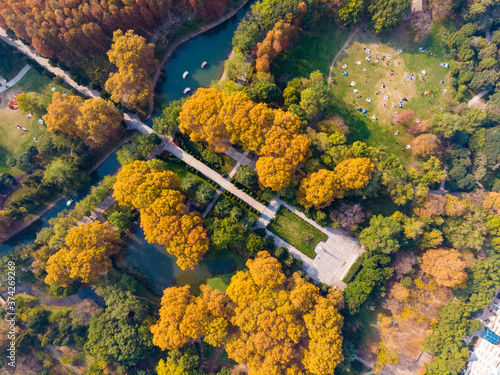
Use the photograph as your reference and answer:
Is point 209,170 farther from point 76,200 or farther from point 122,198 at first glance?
point 76,200

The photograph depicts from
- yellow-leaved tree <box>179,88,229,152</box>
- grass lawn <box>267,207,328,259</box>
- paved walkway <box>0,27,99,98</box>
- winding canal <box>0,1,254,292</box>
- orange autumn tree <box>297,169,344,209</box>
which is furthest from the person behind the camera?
paved walkway <box>0,27,99,98</box>

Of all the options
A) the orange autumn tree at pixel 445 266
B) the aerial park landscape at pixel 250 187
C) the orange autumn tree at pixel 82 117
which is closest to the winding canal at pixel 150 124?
the aerial park landscape at pixel 250 187

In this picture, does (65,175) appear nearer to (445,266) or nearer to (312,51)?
(312,51)

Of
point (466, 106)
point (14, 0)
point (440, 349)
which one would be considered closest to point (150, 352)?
point (440, 349)

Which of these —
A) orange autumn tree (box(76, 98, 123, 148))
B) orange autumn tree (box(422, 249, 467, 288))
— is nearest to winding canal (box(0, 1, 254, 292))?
orange autumn tree (box(76, 98, 123, 148))

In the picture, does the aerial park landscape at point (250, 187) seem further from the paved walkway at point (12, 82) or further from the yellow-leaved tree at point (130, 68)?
the yellow-leaved tree at point (130, 68)

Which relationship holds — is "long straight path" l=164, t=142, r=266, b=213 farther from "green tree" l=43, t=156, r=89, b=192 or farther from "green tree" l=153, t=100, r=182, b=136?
"green tree" l=43, t=156, r=89, b=192
